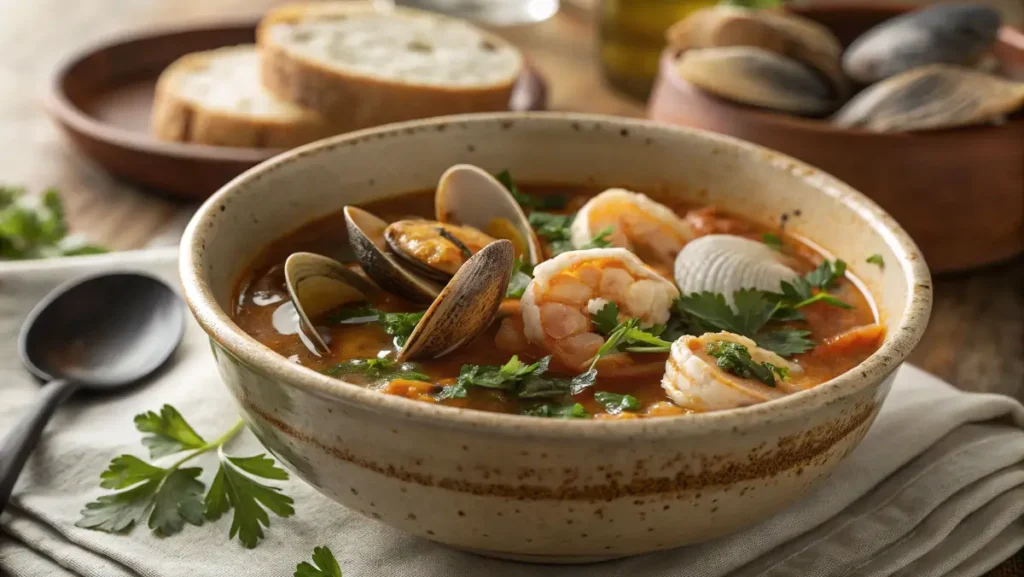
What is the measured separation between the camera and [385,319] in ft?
6.81

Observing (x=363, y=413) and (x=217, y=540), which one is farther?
(x=217, y=540)

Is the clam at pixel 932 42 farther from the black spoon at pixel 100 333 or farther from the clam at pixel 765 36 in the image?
the black spoon at pixel 100 333

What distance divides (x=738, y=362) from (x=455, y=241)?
2.21 feet

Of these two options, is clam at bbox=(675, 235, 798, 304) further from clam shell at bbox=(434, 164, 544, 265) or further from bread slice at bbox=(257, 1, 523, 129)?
bread slice at bbox=(257, 1, 523, 129)

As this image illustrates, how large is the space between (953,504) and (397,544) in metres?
1.09

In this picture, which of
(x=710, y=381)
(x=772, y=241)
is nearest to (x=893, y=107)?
(x=772, y=241)

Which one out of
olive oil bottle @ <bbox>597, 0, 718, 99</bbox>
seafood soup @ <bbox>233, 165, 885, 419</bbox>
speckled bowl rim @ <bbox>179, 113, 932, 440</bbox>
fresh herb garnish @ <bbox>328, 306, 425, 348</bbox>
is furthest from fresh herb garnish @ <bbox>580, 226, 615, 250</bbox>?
olive oil bottle @ <bbox>597, 0, 718, 99</bbox>

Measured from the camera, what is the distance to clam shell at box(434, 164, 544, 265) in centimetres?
235

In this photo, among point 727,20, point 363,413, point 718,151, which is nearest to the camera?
point 363,413

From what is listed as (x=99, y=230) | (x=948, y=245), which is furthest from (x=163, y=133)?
(x=948, y=245)

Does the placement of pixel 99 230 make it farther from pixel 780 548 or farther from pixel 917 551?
pixel 917 551

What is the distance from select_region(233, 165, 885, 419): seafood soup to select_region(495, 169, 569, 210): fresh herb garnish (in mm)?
109

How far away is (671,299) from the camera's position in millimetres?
2078

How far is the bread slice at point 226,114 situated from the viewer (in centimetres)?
354
